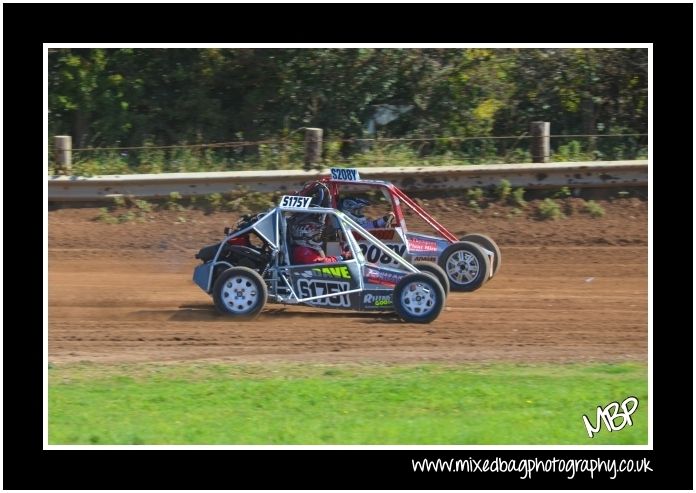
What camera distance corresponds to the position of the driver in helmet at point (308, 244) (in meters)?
12.2

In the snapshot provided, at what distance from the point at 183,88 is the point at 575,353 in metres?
12.0

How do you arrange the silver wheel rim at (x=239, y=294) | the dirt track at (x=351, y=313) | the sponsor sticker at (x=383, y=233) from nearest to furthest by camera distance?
1. the dirt track at (x=351, y=313)
2. the silver wheel rim at (x=239, y=294)
3. the sponsor sticker at (x=383, y=233)

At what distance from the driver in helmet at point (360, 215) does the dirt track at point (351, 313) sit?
4.57 ft

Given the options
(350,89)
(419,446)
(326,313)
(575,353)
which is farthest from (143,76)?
(419,446)

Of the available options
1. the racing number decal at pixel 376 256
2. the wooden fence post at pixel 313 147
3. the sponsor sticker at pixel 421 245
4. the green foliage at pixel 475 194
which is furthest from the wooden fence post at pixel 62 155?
the racing number decal at pixel 376 256

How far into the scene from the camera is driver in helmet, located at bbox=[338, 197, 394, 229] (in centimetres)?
1391

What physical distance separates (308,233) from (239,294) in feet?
3.67

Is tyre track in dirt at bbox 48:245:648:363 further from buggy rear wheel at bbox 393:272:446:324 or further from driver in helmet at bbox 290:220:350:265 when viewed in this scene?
driver in helmet at bbox 290:220:350:265

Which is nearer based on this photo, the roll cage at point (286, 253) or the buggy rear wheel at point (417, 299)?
Answer: the buggy rear wheel at point (417, 299)

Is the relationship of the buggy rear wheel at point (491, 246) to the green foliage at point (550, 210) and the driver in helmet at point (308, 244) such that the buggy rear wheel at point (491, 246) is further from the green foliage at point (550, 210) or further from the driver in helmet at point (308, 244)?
the driver in helmet at point (308, 244)

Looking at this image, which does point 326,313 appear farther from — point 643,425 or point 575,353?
point 643,425
